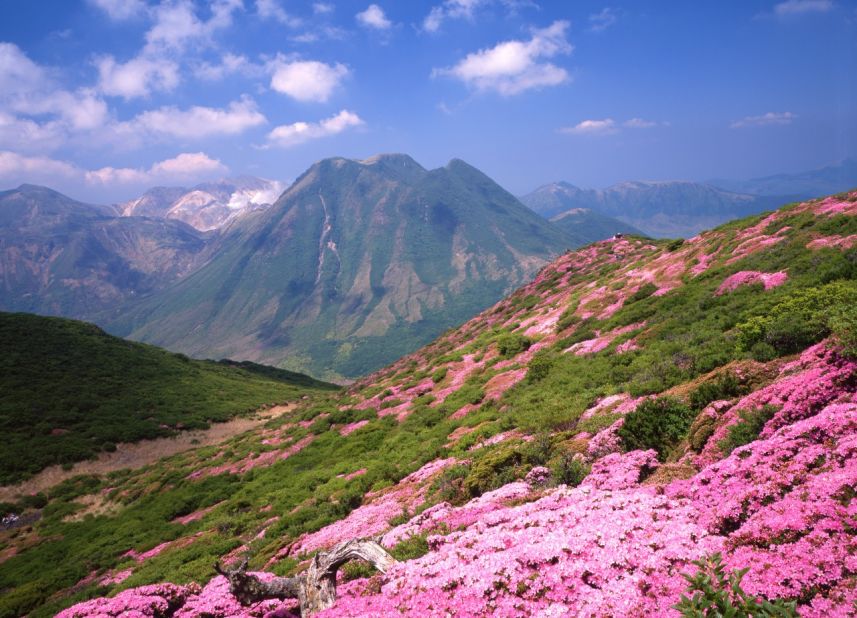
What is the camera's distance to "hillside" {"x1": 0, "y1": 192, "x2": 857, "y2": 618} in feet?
22.8

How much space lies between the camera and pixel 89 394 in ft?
206

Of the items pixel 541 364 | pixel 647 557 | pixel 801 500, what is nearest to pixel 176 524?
pixel 541 364

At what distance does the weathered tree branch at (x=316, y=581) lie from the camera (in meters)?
9.45

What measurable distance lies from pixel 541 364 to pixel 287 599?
62.7ft

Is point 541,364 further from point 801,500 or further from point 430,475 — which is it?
point 801,500

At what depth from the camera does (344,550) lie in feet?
32.0

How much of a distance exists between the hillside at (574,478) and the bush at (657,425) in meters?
0.06

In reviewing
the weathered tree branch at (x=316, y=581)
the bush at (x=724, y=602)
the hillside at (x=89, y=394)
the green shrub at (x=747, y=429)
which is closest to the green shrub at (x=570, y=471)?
the green shrub at (x=747, y=429)

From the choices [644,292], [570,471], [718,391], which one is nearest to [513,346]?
[644,292]

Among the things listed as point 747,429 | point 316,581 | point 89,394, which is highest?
point 747,429

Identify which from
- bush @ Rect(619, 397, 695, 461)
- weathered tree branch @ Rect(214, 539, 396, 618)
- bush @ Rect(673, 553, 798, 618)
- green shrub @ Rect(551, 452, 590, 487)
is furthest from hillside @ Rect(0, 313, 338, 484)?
bush @ Rect(673, 553, 798, 618)

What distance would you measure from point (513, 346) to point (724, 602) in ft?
96.7

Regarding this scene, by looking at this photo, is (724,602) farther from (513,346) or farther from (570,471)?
(513,346)

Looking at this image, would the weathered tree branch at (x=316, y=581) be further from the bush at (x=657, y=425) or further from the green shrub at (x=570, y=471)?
the bush at (x=657, y=425)
